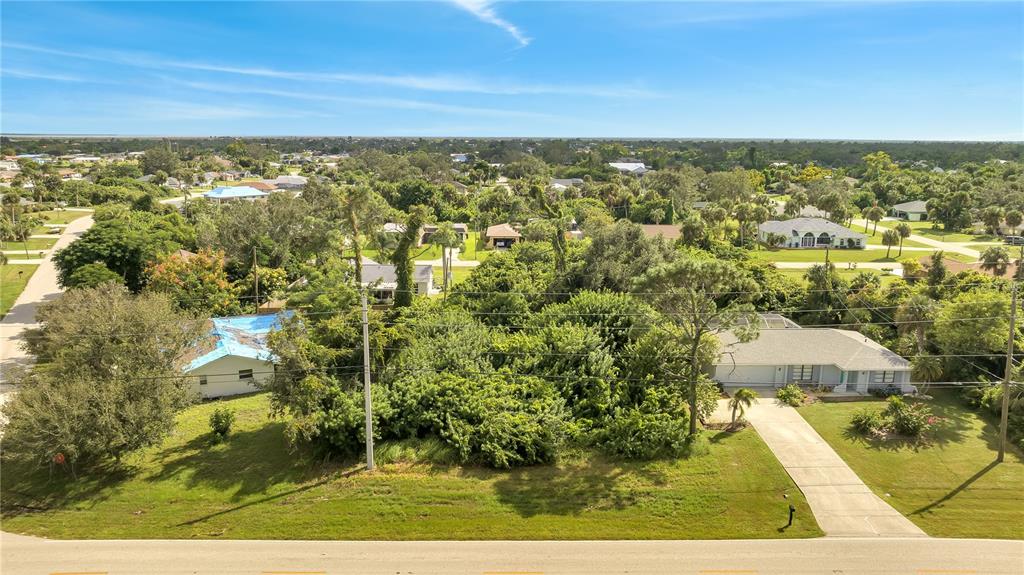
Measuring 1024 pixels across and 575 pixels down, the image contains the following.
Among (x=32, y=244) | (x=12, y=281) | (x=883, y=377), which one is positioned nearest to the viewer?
(x=883, y=377)

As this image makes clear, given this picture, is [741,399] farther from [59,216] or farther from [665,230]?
[59,216]

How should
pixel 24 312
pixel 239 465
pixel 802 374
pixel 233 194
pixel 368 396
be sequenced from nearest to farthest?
pixel 368 396 < pixel 239 465 < pixel 802 374 < pixel 24 312 < pixel 233 194

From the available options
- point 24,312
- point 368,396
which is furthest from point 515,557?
point 24,312

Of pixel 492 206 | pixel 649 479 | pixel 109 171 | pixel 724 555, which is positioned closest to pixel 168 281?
pixel 649 479

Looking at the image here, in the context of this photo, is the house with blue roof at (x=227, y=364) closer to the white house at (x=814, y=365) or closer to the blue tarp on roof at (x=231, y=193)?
the white house at (x=814, y=365)

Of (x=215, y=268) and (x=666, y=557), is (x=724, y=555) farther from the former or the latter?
(x=215, y=268)

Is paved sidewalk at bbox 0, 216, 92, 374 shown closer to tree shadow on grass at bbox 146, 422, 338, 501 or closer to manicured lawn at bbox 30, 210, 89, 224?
tree shadow on grass at bbox 146, 422, 338, 501

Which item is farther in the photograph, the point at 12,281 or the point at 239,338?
the point at 12,281

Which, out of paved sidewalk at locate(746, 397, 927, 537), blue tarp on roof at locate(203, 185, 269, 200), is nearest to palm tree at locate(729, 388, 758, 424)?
paved sidewalk at locate(746, 397, 927, 537)
